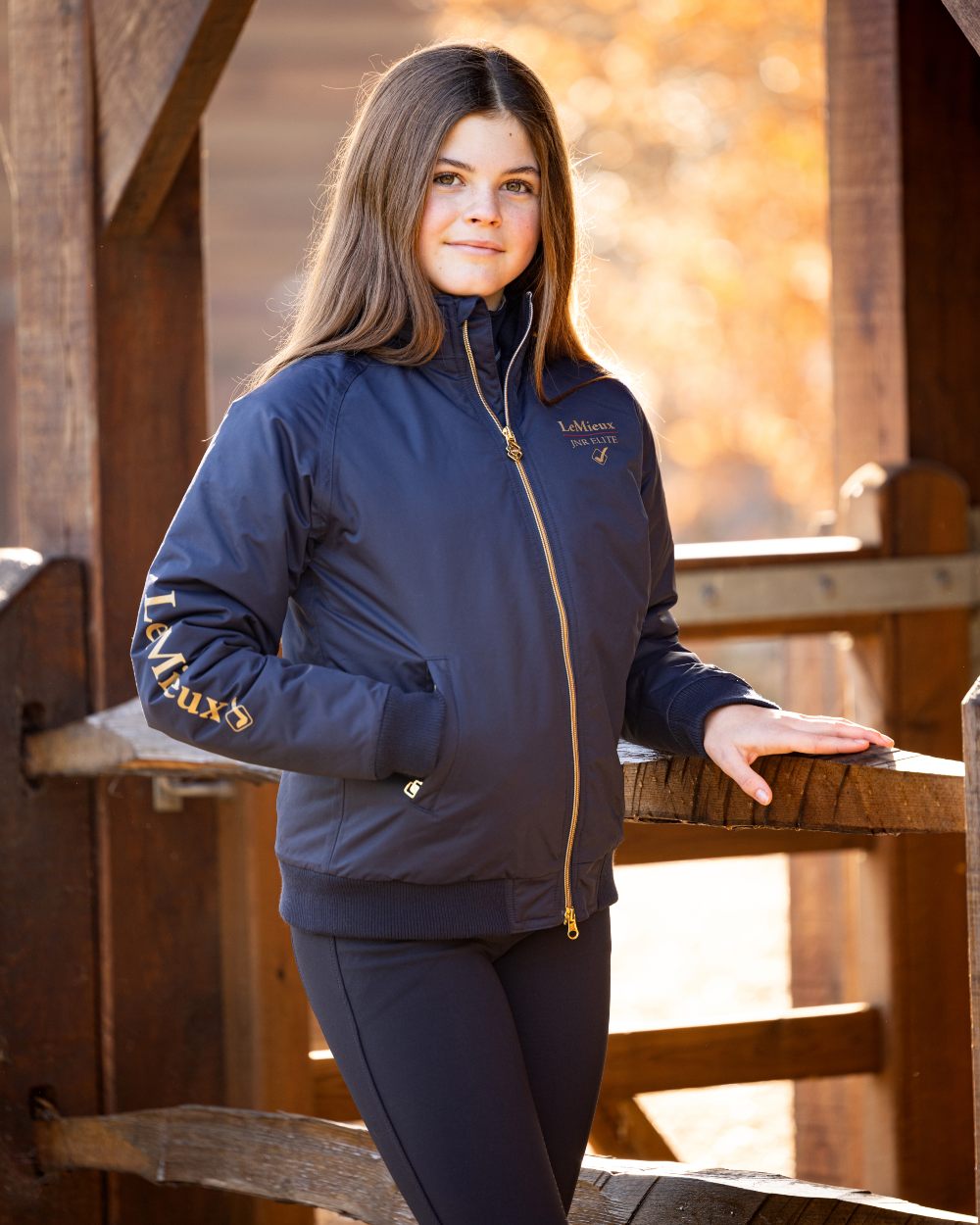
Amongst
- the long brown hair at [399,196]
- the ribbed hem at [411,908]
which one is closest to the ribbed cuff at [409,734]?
the ribbed hem at [411,908]

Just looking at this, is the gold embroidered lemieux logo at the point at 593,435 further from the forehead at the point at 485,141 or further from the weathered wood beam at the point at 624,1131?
the weathered wood beam at the point at 624,1131

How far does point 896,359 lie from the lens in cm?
371

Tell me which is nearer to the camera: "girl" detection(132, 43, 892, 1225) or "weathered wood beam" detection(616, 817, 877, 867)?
"girl" detection(132, 43, 892, 1225)

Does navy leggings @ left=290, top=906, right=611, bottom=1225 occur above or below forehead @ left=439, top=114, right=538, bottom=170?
below

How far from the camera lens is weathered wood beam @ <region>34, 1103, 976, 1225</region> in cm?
197

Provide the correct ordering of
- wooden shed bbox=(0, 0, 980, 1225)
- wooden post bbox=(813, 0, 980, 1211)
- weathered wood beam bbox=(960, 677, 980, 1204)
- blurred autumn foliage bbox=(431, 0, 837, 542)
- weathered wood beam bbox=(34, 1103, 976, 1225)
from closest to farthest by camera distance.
→ weathered wood beam bbox=(960, 677, 980, 1204)
weathered wood beam bbox=(34, 1103, 976, 1225)
wooden shed bbox=(0, 0, 980, 1225)
wooden post bbox=(813, 0, 980, 1211)
blurred autumn foliage bbox=(431, 0, 837, 542)

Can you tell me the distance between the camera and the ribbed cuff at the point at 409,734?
5.50 feet

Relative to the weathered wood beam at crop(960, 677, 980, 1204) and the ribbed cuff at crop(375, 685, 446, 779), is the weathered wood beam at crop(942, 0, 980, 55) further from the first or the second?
the ribbed cuff at crop(375, 685, 446, 779)

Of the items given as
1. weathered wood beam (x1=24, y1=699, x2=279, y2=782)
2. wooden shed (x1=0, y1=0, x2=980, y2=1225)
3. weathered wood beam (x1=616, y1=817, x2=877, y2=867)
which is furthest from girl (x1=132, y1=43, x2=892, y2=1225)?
weathered wood beam (x1=616, y1=817, x2=877, y2=867)

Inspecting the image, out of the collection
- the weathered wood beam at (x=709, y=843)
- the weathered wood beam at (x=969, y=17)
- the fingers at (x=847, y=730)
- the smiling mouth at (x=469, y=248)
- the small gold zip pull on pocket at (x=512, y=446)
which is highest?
the weathered wood beam at (x=969, y=17)

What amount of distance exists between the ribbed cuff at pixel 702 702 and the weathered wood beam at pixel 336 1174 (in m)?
0.53

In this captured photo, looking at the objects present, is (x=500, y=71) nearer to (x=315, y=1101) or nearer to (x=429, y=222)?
(x=429, y=222)

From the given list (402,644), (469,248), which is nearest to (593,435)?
(469,248)

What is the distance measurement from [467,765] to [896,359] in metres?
2.29
